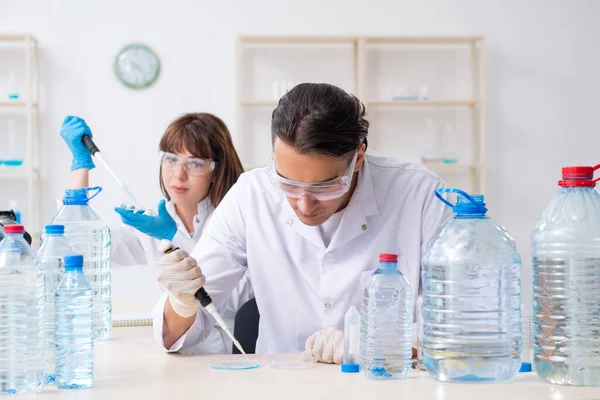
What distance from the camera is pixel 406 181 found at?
1873 mm

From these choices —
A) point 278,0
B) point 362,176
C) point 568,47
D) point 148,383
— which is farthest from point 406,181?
point 568,47

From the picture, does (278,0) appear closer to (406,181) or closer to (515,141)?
(515,141)

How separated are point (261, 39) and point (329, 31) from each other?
54 centimetres

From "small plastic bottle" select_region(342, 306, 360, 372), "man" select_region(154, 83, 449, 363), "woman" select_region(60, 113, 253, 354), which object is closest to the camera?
"small plastic bottle" select_region(342, 306, 360, 372)

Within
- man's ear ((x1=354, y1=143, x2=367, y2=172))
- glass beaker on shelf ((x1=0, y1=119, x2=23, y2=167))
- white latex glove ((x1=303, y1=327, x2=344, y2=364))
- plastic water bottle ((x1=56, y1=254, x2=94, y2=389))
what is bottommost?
white latex glove ((x1=303, y1=327, x2=344, y2=364))

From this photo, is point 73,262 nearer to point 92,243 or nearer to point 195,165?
point 92,243

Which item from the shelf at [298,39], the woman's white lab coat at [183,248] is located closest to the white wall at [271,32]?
the shelf at [298,39]

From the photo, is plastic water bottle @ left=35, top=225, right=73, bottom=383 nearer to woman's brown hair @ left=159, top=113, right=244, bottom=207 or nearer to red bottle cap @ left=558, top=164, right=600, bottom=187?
red bottle cap @ left=558, top=164, right=600, bottom=187

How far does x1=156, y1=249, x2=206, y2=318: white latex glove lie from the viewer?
152cm

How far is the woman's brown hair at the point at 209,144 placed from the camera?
263cm

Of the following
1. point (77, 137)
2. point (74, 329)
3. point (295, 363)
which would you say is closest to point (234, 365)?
point (295, 363)

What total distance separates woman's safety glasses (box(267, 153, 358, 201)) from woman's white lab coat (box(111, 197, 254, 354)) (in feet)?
2.30

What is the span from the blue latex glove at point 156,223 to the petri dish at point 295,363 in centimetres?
105

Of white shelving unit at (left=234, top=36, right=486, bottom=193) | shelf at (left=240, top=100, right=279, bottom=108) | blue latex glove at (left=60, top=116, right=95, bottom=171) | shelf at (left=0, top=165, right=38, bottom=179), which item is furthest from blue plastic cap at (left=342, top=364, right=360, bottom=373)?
shelf at (left=0, top=165, right=38, bottom=179)
